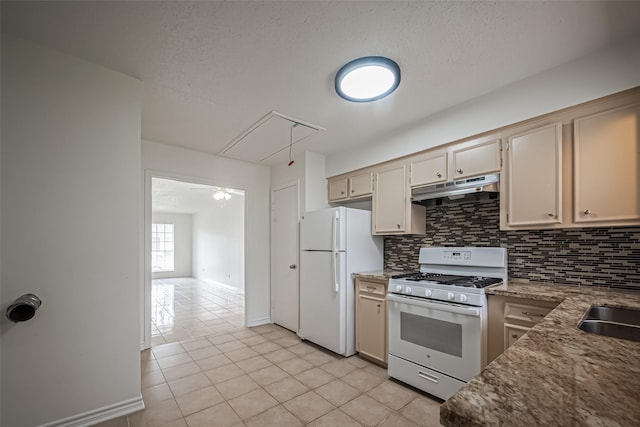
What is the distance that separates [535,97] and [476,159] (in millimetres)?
562

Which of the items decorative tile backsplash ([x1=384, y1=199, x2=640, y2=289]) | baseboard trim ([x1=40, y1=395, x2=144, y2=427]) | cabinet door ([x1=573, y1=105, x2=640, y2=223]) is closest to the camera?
cabinet door ([x1=573, y1=105, x2=640, y2=223])

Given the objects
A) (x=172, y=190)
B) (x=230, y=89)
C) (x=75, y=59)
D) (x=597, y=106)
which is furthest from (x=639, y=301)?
(x=172, y=190)

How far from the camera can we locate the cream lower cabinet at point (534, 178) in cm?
196

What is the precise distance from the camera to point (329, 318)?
3117 mm

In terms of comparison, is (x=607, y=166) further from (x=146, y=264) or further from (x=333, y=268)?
(x=146, y=264)

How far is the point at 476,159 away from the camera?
2369mm

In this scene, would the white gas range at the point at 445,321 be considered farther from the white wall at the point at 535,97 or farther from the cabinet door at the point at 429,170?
the white wall at the point at 535,97

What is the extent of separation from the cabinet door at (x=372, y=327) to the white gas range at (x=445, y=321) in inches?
9.3

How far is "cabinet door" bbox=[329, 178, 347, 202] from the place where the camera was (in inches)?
144

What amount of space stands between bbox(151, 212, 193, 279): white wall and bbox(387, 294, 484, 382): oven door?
9.65m

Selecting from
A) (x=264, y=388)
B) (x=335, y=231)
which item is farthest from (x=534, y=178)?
(x=264, y=388)

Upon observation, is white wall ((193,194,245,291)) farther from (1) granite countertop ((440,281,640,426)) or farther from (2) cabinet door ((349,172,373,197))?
(1) granite countertop ((440,281,640,426))

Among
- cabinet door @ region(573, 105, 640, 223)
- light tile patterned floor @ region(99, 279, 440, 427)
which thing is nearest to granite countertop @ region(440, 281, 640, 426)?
cabinet door @ region(573, 105, 640, 223)

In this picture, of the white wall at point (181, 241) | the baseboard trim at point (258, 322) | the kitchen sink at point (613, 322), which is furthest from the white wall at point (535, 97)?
the white wall at point (181, 241)
